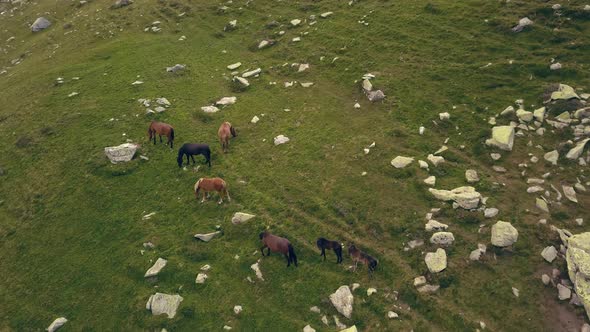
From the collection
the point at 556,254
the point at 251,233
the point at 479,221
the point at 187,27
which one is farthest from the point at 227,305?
the point at 187,27

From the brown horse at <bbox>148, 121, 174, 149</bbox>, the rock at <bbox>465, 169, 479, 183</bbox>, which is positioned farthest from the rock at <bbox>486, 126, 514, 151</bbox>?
the brown horse at <bbox>148, 121, 174, 149</bbox>

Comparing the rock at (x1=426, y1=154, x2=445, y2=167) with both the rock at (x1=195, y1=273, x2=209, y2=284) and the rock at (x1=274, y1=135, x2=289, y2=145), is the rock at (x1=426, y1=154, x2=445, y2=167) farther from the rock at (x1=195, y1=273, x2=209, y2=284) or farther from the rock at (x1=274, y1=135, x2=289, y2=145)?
the rock at (x1=195, y1=273, x2=209, y2=284)

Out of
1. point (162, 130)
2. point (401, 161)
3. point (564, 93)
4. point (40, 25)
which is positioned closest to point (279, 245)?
point (401, 161)

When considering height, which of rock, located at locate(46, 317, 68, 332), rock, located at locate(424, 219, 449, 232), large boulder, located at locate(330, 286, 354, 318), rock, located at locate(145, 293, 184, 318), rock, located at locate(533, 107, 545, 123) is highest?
rock, located at locate(533, 107, 545, 123)

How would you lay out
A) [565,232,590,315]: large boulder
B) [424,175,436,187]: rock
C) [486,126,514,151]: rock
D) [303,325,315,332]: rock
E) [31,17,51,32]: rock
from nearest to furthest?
[565,232,590,315]: large boulder < [303,325,315,332]: rock < [424,175,436,187]: rock < [486,126,514,151]: rock < [31,17,51,32]: rock

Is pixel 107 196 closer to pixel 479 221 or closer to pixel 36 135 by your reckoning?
pixel 36 135

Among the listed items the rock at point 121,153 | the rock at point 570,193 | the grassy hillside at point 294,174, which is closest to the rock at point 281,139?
the grassy hillside at point 294,174
